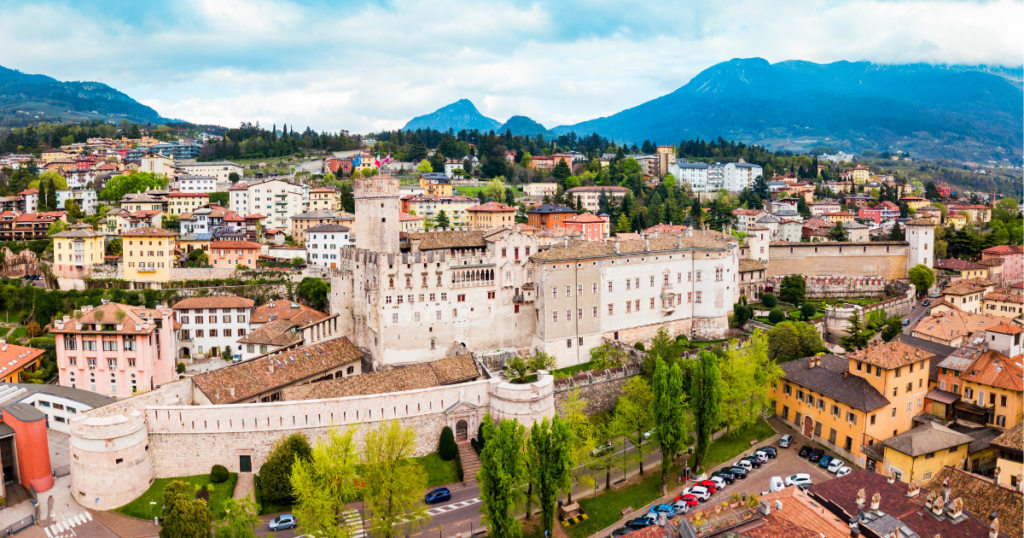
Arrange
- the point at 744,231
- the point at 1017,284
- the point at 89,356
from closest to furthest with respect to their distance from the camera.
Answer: the point at 89,356
the point at 1017,284
the point at 744,231

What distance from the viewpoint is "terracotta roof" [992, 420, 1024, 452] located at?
33.5 meters

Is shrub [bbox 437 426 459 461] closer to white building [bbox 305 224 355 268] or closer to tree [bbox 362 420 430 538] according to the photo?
tree [bbox 362 420 430 538]

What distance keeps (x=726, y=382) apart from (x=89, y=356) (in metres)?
42.6

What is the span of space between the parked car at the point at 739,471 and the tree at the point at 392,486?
52.4 ft

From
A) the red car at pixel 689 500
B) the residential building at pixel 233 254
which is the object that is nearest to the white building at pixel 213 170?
the residential building at pixel 233 254

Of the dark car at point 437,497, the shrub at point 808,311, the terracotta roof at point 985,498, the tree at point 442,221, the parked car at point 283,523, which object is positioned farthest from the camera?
the tree at point 442,221

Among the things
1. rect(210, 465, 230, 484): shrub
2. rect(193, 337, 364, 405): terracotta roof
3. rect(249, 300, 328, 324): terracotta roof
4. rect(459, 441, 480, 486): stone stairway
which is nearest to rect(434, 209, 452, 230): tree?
rect(249, 300, 328, 324): terracotta roof

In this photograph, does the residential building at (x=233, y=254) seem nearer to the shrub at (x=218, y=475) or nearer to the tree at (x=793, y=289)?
the shrub at (x=218, y=475)

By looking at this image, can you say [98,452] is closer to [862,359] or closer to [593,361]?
[593,361]

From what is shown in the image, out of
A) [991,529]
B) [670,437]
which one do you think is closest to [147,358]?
[670,437]

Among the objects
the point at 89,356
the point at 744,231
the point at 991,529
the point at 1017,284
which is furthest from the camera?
the point at 744,231

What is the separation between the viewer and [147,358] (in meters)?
48.8

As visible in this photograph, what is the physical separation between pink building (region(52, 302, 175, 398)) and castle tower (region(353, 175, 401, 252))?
1660cm

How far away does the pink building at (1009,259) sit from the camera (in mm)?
79250
